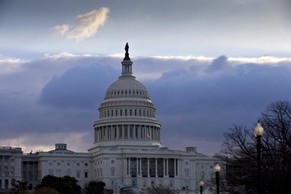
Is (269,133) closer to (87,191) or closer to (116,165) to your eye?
(87,191)

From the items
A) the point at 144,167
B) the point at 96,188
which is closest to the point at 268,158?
the point at 96,188

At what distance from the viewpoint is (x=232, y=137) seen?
2891 inches

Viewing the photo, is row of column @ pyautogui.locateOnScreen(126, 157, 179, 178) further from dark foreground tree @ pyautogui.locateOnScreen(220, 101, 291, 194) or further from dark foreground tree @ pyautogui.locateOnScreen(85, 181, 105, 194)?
dark foreground tree @ pyautogui.locateOnScreen(220, 101, 291, 194)

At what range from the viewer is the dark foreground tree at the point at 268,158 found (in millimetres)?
64625

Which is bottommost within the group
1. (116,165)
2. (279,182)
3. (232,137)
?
(279,182)

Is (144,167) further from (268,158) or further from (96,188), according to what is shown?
(268,158)

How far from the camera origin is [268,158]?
66.8m

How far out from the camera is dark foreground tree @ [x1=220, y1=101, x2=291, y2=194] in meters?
64.6

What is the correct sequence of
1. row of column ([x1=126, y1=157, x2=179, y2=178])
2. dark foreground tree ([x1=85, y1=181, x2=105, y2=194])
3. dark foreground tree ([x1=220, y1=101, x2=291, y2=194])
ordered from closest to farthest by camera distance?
dark foreground tree ([x1=220, y1=101, x2=291, y2=194]) < dark foreground tree ([x1=85, y1=181, x2=105, y2=194]) < row of column ([x1=126, y1=157, x2=179, y2=178])

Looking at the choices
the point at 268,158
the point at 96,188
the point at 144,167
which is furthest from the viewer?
the point at 144,167

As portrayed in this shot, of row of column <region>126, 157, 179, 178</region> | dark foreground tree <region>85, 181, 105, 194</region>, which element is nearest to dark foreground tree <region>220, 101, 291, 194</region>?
dark foreground tree <region>85, 181, 105, 194</region>

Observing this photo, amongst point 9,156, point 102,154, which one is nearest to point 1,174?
point 9,156

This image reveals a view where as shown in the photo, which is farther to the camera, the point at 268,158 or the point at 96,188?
the point at 96,188

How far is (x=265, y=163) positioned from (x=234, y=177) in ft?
22.9
